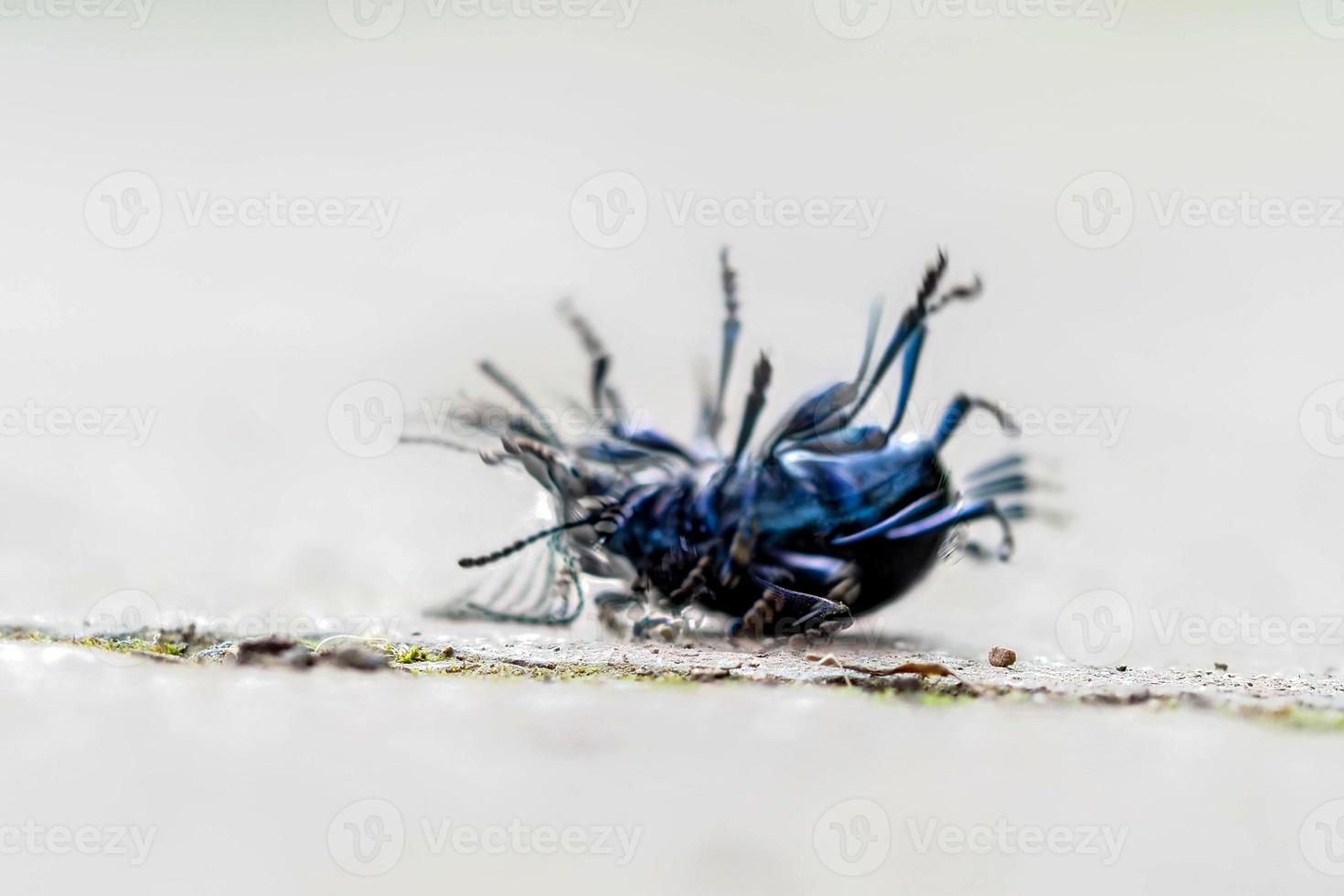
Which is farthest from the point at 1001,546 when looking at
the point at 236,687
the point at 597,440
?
the point at 236,687

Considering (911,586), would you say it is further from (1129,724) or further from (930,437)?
(1129,724)

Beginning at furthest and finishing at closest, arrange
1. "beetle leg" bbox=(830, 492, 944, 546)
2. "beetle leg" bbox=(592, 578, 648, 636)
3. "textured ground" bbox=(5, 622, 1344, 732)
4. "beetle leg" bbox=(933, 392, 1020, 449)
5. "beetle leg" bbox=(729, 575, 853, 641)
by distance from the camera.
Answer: "beetle leg" bbox=(592, 578, 648, 636), "beetle leg" bbox=(933, 392, 1020, 449), "beetle leg" bbox=(830, 492, 944, 546), "beetle leg" bbox=(729, 575, 853, 641), "textured ground" bbox=(5, 622, 1344, 732)

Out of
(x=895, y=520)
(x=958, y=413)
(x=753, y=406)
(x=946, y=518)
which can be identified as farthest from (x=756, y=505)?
(x=958, y=413)

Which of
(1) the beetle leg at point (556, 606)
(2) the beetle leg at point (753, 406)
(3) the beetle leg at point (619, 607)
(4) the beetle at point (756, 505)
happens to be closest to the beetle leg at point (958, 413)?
(4) the beetle at point (756, 505)

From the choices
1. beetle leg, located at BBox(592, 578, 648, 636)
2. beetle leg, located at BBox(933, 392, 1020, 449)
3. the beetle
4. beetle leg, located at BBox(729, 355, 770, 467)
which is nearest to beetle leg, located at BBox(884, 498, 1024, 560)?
the beetle

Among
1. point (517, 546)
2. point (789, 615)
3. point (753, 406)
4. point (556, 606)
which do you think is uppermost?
point (753, 406)

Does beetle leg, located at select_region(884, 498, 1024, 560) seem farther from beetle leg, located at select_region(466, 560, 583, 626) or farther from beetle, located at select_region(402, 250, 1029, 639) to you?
beetle leg, located at select_region(466, 560, 583, 626)

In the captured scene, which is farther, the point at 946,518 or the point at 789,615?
the point at 946,518

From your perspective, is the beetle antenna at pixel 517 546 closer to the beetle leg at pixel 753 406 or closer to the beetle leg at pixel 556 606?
the beetle leg at pixel 556 606

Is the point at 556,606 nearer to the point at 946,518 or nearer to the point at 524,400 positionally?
the point at 524,400
